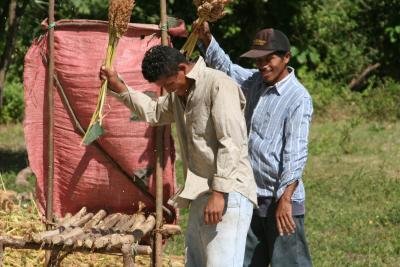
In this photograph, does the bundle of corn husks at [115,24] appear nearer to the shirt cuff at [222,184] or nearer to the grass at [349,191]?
the shirt cuff at [222,184]

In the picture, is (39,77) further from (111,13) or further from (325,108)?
(325,108)

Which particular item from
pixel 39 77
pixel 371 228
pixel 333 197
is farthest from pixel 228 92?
pixel 333 197

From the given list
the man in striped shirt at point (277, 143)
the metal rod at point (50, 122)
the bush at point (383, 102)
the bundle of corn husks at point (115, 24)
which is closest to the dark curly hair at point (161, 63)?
the bundle of corn husks at point (115, 24)

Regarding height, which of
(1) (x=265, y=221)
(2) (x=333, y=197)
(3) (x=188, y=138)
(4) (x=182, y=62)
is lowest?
(2) (x=333, y=197)

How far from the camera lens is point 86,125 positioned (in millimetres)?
4945

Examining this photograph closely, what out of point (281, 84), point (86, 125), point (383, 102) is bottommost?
point (383, 102)

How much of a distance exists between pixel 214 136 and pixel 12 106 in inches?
367

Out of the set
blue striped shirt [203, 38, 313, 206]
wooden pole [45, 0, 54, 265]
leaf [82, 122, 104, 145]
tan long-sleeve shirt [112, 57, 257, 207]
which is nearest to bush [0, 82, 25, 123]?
wooden pole [45, 0, 54, 265]

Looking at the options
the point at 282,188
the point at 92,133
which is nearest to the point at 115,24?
the point at 92,133

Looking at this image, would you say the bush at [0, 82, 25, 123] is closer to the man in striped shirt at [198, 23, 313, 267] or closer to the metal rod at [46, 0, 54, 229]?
the metal rod at [46, 0, 54, 229]

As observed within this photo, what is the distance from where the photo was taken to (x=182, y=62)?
13.1 feet

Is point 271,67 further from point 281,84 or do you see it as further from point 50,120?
point 50,120

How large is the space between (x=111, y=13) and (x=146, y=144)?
0.87m

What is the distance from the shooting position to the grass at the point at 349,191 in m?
6.40
